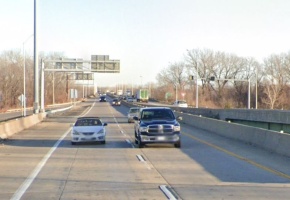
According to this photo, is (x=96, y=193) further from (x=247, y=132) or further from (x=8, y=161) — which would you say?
(x=247, y=132)

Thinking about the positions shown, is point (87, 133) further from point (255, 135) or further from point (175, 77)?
point (175, 77)

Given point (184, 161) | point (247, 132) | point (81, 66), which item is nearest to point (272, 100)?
point (81, 66)

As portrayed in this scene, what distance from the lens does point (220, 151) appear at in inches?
919

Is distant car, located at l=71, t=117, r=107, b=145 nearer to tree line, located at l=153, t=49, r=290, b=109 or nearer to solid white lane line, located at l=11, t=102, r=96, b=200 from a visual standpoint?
solid white lane line, located at l=11, t=102, r=96, b=200

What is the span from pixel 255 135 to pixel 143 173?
11654mm

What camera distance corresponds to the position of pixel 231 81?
145125 millimetres

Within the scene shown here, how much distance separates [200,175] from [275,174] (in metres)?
2.18

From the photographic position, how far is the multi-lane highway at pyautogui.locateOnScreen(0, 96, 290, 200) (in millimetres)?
12086

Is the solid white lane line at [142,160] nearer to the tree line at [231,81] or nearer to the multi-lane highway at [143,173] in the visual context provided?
the multi-lane highway at [143,173]

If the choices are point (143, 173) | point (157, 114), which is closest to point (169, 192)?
point (143, 173)

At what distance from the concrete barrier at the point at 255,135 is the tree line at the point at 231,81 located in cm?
6463

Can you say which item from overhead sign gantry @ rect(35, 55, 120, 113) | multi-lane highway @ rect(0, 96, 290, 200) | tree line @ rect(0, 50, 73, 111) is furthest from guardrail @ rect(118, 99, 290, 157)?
tree line @ rect(0, 50, 73, 111)

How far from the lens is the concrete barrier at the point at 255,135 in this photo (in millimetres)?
21734

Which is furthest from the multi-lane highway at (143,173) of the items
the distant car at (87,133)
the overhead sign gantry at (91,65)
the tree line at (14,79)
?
the tree line at (14,79)
